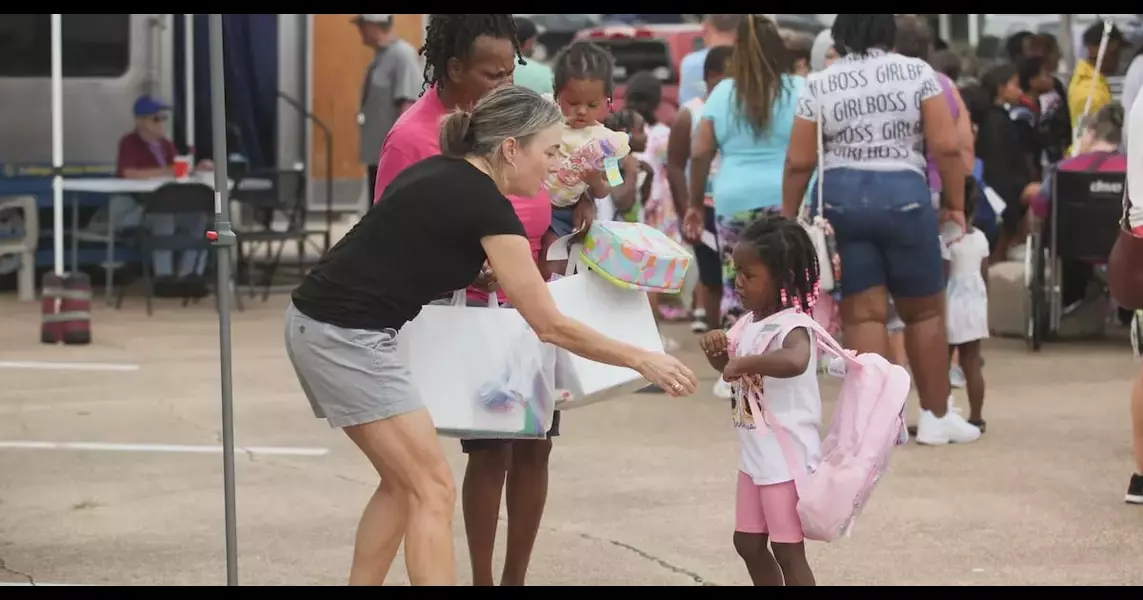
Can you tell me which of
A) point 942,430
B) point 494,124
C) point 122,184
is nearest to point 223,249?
point 494,124

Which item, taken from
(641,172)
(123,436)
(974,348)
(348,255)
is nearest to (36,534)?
(123,436)

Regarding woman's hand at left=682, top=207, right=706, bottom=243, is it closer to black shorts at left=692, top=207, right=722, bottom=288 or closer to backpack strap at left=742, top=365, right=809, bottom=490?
black shorts at left=692, top=207, right=722, bottom=288

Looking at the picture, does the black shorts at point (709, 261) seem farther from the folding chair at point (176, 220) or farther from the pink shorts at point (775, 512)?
the pink shorts at point (775, 512)

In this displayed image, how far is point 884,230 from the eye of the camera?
7.28 m

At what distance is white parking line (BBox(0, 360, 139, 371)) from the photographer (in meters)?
10.4

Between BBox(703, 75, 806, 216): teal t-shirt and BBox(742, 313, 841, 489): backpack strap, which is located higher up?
BBox(703, 75, 806, 216): teal t-shirt

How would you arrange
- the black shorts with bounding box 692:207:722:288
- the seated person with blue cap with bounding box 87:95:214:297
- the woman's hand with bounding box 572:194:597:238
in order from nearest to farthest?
the woman's hand with bounding box 572:194:597:238 → the black shorts with bounding box 692:207:722:288 → the seated person with blue cap with bounding box 87:95:214:297

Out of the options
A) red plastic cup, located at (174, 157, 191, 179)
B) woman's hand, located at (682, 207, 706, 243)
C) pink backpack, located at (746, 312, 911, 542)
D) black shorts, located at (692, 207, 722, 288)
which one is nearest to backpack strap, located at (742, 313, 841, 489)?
pink backpack, located at (746, 312, 911, 542)

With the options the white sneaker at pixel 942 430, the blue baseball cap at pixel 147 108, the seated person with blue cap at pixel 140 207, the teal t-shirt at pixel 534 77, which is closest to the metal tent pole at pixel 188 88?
the seated person with blue cap at pixel 140 207

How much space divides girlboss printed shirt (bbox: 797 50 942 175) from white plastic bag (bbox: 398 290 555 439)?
122 inches

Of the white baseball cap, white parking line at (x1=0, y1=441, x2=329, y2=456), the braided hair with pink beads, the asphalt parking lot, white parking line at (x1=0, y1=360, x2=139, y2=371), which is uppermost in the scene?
the white baseball cap

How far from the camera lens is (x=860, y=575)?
5.58m

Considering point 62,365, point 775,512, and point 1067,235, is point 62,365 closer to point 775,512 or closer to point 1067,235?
point 1067,235

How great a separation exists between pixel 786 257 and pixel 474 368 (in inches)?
34.0
